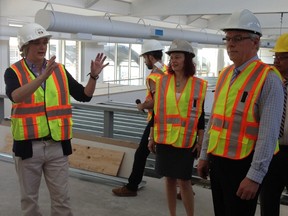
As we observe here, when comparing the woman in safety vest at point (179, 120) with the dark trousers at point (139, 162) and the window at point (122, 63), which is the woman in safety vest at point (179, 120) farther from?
the window at point (122, 63)

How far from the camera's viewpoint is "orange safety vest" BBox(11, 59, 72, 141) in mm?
2387

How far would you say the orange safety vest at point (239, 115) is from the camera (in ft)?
5.86

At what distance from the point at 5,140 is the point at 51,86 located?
2968 millimetres

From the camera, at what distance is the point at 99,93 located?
9.49 m

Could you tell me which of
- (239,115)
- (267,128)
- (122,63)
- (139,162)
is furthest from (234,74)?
(122,63)

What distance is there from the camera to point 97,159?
4324 mm

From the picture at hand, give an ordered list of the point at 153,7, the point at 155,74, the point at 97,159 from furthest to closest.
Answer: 1. the point at 153,7
2. the point at 97,159
3. the point at 155,74

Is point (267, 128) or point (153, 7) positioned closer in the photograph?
point (267, 128)

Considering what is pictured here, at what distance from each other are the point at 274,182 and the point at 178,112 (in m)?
0.87

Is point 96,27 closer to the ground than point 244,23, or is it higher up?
higher up

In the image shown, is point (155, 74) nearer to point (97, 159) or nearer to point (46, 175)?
point (46, 175)

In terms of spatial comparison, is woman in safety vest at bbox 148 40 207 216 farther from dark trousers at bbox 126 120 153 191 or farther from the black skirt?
dark trousers at bbox 126 120 153 191

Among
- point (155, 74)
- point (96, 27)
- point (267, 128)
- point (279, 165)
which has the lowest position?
point (279, 165)

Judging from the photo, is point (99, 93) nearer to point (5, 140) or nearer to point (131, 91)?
point (131, 91)
